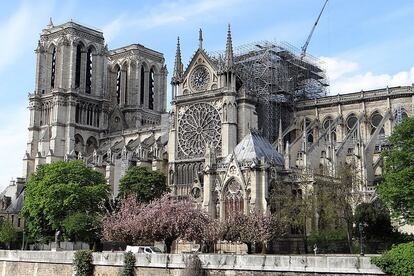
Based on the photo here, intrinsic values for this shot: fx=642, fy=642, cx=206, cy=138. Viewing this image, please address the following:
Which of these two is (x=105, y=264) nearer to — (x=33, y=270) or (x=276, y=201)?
(x=33, y=270)

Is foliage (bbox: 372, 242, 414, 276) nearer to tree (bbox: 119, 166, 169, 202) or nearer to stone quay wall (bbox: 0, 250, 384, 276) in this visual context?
stone quay wall (bbox: 0, 250, 384, 276)


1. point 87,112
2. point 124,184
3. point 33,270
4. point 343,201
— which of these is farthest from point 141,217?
point 87,112

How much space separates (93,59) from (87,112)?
877cm

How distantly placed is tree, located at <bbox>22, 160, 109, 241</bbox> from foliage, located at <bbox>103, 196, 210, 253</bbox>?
8369 millimetres

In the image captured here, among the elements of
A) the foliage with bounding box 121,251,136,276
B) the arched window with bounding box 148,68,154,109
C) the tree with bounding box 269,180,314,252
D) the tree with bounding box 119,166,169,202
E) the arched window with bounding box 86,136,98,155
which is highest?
the arched window with bounding box 148,68,154,109

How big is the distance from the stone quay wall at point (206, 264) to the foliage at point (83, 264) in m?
0.35

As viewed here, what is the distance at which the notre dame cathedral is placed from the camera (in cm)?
5259

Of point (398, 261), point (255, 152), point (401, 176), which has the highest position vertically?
point (255, 152)

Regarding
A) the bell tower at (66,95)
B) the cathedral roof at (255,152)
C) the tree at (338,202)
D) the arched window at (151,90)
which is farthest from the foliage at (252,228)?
the arched window at (151,90)

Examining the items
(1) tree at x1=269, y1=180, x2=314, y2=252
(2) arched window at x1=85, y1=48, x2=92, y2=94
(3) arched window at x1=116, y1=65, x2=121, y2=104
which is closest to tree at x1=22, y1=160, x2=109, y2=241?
(1) tree at x1=269, y1=180, x2=314, y2=252

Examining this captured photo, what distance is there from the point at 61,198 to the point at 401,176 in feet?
105

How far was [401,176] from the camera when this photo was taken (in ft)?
120

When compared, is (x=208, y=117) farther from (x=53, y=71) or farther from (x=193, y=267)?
(x=193, y=267)

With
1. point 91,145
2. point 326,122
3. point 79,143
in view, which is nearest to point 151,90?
point 91,145
